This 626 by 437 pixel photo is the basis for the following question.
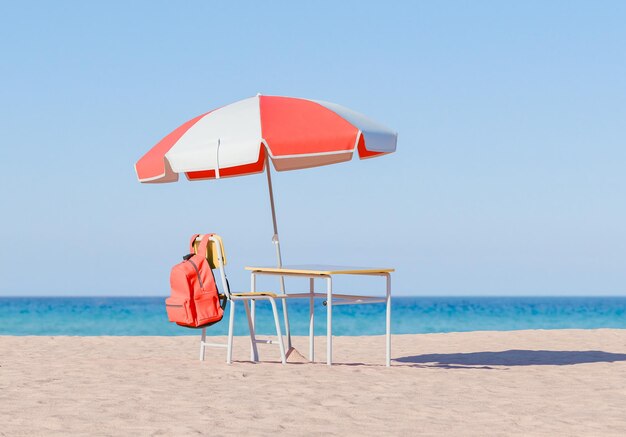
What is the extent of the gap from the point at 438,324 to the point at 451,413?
29.1 metres

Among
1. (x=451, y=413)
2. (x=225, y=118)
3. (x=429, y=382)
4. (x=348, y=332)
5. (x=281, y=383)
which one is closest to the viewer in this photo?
(x=451, y=413)

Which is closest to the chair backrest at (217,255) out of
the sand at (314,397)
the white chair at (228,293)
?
the white chair at (228,293)

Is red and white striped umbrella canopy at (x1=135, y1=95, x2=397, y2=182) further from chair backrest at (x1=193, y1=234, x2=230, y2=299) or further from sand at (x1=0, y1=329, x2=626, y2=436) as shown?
sand at (x1=0, y1=329, x2=626, y2=436)

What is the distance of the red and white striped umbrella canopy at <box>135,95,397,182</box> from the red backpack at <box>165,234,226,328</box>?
0.72m

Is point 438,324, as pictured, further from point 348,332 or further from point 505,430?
point 505,430

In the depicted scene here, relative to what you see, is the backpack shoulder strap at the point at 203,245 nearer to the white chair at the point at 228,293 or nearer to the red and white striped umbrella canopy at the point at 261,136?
the white chair at the point at 228,293

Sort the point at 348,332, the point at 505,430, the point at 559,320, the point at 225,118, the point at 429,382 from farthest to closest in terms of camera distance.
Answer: the point at 559,320, the point at 348,332, the point at 225,118, the point at 429,382, the point at 505,430

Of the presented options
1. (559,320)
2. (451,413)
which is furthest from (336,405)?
(559,320)

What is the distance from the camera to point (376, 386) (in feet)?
19.4

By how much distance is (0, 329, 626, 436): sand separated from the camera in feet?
14.8

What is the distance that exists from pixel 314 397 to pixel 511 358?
3749mm

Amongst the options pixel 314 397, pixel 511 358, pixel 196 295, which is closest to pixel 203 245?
pixel 196 295

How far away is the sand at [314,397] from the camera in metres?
4.52

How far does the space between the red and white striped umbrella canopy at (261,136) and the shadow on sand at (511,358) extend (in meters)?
2.24
